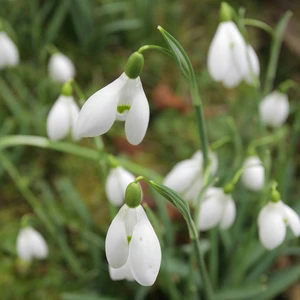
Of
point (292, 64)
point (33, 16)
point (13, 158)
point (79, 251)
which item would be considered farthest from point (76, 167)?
point (292, 64)

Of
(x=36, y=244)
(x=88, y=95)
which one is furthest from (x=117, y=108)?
(x=88, y=95)

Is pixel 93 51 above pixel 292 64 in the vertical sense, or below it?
above

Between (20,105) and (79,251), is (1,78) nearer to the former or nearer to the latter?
(20,105)

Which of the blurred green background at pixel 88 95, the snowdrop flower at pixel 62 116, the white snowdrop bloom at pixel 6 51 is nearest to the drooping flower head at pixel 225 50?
the snowdrop flower at pixel 62 116

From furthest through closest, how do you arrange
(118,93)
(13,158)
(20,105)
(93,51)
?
(93,51), (20,105), (13,158), (118,93)

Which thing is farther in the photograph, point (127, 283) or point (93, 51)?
point (93, 51)

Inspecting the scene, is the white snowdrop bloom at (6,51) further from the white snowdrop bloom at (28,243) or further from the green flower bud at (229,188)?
the green flower bud at (229,188)

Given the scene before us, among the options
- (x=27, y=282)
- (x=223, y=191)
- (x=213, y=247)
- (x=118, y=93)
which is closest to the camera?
(x=118, y=93)
